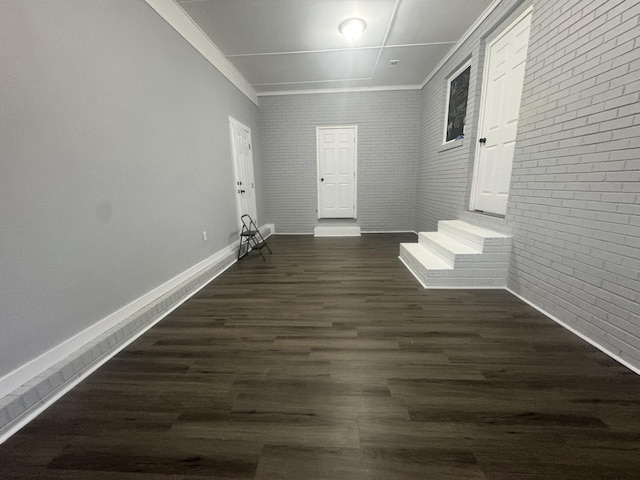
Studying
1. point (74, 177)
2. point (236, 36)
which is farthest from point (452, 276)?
point (236, 36)

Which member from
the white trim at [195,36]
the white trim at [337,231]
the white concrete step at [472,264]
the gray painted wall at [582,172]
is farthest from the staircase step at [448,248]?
the white trim at [195,36]

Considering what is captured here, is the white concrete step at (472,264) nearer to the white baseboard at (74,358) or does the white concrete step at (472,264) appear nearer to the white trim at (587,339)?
the white trim at (587,339)

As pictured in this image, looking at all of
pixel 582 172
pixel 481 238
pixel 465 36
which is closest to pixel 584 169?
pixel 582 172

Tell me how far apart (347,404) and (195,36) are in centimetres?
390

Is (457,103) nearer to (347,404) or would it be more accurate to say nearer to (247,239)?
(247,239)

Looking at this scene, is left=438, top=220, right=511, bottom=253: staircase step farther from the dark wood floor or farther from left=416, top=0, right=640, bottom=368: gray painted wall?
the dark wood floor

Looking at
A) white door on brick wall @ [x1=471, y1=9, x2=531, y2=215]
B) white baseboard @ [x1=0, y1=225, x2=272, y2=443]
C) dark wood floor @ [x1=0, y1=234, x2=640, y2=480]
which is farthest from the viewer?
white door on brick wall @ [x1=471, y1=9, x2=531, y2=215]

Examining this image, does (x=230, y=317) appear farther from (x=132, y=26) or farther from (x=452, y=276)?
(x=132, y=26)

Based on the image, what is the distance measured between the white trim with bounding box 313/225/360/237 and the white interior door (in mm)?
1428

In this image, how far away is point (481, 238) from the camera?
252 centimetres

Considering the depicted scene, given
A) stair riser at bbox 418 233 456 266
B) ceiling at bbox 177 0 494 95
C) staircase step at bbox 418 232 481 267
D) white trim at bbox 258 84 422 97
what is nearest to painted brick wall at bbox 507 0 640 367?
staircase step at bbox 418 232 481 267

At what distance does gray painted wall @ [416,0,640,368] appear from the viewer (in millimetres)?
1471

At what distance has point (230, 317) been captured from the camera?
2133 mm

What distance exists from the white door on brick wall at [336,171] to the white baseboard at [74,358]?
3.71 m
